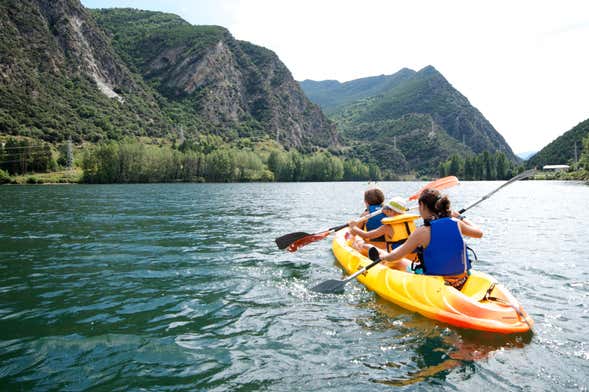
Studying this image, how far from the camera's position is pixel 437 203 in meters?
6.55

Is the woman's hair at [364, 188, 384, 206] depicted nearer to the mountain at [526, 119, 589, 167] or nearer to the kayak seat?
the kayak seat

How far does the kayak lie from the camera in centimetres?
598

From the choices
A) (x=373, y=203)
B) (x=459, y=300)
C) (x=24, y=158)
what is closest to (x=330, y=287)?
(x=459, y=300)

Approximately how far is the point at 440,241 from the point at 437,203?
0.63 meters

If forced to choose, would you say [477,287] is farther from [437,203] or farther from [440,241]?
[437,203]

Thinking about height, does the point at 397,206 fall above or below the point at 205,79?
below

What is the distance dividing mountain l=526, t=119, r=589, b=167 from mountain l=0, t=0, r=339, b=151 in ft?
322

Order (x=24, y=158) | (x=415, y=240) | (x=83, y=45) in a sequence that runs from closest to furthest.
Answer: (x=415, y=240)
(x=24, y=158)
(x=83, y=45)

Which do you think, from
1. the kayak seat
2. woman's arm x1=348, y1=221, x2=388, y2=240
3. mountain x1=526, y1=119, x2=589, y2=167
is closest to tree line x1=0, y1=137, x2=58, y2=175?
woman's arm x1=348, y1=221, x2=388, y2=240

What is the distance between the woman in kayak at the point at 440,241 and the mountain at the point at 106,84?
117m

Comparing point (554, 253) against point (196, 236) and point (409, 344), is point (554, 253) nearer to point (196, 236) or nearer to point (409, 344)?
point (409, 344)

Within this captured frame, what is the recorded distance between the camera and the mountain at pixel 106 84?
374ft

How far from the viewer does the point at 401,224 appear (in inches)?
333

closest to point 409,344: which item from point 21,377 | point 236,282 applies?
point 236,282
